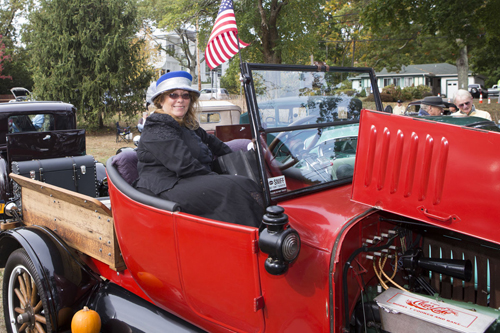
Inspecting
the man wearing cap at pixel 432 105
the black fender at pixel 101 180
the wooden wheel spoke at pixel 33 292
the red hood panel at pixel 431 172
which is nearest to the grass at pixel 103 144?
the black fender at pixel 101 180

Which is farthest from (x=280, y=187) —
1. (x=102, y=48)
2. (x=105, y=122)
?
(x=105, y=122)

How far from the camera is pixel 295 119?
2.32 meters

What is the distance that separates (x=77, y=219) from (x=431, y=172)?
2.16 m

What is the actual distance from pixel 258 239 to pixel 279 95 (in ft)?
3.13

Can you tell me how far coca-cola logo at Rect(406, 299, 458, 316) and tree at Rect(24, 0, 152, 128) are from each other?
18970mm

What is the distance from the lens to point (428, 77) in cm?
4478

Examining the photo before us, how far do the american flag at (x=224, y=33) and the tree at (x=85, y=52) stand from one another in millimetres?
16786

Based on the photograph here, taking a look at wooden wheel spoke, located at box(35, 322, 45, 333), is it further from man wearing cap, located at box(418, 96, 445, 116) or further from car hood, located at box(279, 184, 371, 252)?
man wearing cap, located at box(418, 96, 445, 116)

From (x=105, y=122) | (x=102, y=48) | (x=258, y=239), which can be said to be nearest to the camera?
(x=258, y=239)

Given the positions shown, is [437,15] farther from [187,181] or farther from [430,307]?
[430,307]

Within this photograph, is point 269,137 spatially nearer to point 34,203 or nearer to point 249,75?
point 249,75

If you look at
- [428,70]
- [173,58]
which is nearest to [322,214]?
[428,70]

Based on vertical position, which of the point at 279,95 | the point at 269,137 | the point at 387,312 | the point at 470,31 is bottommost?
the point at 387,312

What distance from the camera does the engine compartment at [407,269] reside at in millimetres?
1719
